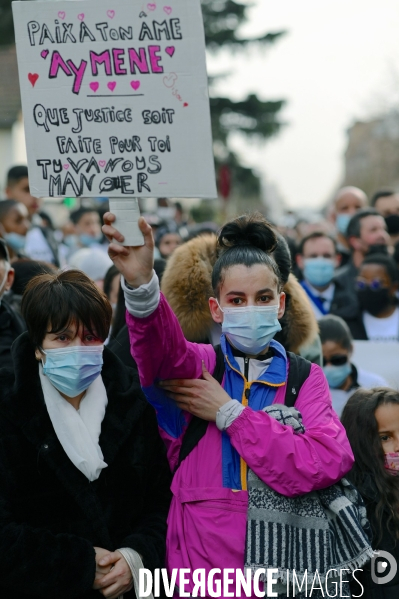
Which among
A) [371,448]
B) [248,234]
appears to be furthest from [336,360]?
[248,234]

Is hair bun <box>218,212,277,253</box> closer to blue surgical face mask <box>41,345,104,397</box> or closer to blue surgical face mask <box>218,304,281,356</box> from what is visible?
blue surgical face mask <box>218,304,281,356</box>

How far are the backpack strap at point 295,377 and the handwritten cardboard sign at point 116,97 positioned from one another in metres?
0.79

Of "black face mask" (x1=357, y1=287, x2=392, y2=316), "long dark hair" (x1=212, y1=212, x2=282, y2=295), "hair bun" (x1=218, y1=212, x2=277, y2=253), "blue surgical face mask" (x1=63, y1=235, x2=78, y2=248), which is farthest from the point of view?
"blue surgical face mask" (x1=63, y1=235, x2=78, y2=248)

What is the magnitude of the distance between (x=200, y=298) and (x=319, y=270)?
330 cm

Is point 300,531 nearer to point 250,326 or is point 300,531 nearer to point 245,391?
point 245,391

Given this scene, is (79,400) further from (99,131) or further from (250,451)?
(99,131)

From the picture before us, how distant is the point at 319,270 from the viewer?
7.04 metres

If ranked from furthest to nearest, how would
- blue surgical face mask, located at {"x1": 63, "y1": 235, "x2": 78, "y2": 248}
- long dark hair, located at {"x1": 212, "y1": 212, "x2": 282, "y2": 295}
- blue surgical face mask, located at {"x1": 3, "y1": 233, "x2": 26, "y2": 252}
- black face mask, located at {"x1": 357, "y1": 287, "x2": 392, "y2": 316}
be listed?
blue surgical face mask, located at {"x1": 63, "y1": 235, "x2": 78, "y2": 248} → blue surgical face mask, located at {"x1": 3, "y1": 233, "x2": 26, "y2": 252} → black face mask, located at {"x1": 357, "y1": 287, "x2": 392, "y2": 316} → long dark hair, located at {"x1": 212, "y1": 212, "x2": 282, "y2": 295}

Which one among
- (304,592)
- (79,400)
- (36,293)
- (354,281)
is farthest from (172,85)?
(354,281)

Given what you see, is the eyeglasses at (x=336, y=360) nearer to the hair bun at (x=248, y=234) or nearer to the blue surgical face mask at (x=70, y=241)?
the hair bun at (x=248, y=234)

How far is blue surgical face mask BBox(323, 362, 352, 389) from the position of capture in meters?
5.28

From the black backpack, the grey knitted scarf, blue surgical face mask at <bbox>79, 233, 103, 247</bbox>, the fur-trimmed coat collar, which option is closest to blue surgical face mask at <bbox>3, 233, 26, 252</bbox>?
blue surgical face mask at <bbox>79, 233, 103, 247</bbox>

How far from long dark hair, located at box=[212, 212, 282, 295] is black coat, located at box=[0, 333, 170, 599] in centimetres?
64

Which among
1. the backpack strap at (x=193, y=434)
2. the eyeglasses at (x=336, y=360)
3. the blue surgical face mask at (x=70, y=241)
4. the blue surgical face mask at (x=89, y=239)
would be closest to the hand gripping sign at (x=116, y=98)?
the backpack strap at (x=193, y=434)
